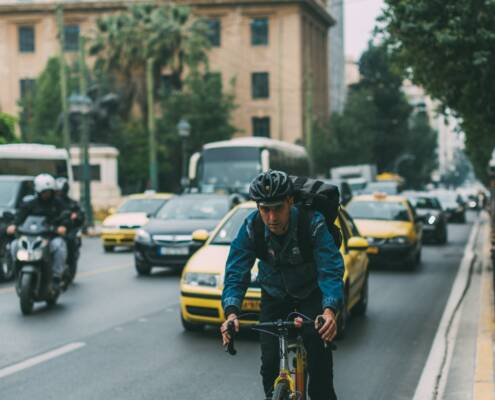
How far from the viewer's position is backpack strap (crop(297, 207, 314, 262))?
192 inches

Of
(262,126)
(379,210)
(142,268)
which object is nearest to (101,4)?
(262,126)

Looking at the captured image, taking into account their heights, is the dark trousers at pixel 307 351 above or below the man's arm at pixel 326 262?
below

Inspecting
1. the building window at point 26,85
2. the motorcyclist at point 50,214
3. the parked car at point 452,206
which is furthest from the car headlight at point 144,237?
the building window at point 26,85

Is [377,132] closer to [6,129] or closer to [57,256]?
[6,129]

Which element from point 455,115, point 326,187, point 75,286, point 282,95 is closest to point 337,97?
point 282,95

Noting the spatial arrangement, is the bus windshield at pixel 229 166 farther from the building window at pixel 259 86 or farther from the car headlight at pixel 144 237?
the building window at pixel 259 86

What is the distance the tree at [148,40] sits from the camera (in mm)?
56688

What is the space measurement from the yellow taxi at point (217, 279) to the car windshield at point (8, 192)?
6156 millimetres

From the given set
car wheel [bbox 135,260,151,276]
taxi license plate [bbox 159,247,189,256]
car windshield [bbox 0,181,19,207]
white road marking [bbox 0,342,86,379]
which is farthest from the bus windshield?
white road marking [bbox 0,342,86,379]

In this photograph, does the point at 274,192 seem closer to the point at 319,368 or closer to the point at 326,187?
the point at 326,187

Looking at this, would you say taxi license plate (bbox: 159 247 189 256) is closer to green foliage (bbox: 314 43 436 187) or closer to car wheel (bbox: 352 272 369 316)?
car wheel (bbox: 352 272 369 316)

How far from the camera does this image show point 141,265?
17297 mm

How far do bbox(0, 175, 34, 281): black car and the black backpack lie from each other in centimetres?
1179

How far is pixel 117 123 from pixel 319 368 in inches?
2196
